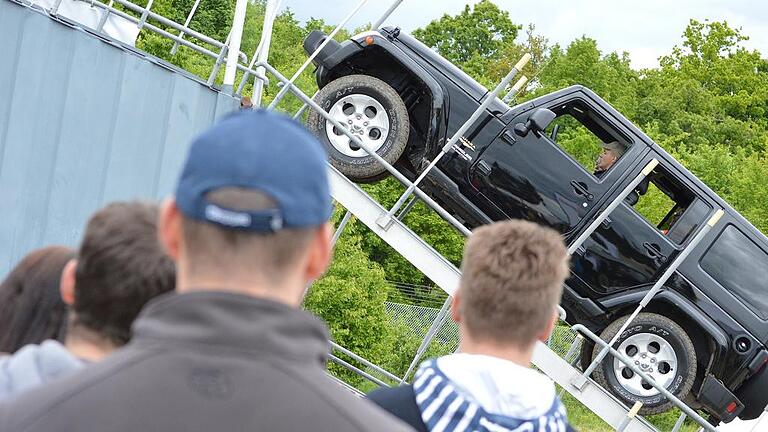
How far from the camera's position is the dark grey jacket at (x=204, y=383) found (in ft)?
4.96

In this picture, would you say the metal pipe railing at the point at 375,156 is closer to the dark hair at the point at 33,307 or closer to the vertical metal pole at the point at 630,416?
the vertical metal pole at the point at 630,416

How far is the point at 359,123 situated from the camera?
9.52 meters

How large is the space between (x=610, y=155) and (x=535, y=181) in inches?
28.4

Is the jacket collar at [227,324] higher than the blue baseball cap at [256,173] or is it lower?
lower

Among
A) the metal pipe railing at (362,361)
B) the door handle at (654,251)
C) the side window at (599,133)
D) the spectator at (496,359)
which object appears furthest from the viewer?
the metal pipe railing at (362,361)

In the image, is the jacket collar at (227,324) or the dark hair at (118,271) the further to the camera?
the dark hair at (118,271)

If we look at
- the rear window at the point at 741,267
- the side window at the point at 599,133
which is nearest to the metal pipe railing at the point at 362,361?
the side window at the point at 599,133

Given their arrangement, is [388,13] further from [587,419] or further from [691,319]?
[587,419]

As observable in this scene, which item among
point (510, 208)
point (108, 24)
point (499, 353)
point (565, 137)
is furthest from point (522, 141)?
point (565, 137)

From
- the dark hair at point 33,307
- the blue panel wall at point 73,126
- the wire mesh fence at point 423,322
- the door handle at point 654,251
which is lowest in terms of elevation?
the wire mesh fence at point 423,322

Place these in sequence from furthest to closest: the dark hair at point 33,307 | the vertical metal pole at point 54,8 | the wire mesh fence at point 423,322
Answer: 1. the wire mesh fence at point 423,322
2. the vertical metal pole at point 54,8
3. the dark hair at point 33,307

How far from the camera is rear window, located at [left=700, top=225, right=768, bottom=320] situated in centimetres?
983

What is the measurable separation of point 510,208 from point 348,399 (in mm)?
8123

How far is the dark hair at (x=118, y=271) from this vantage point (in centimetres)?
202
